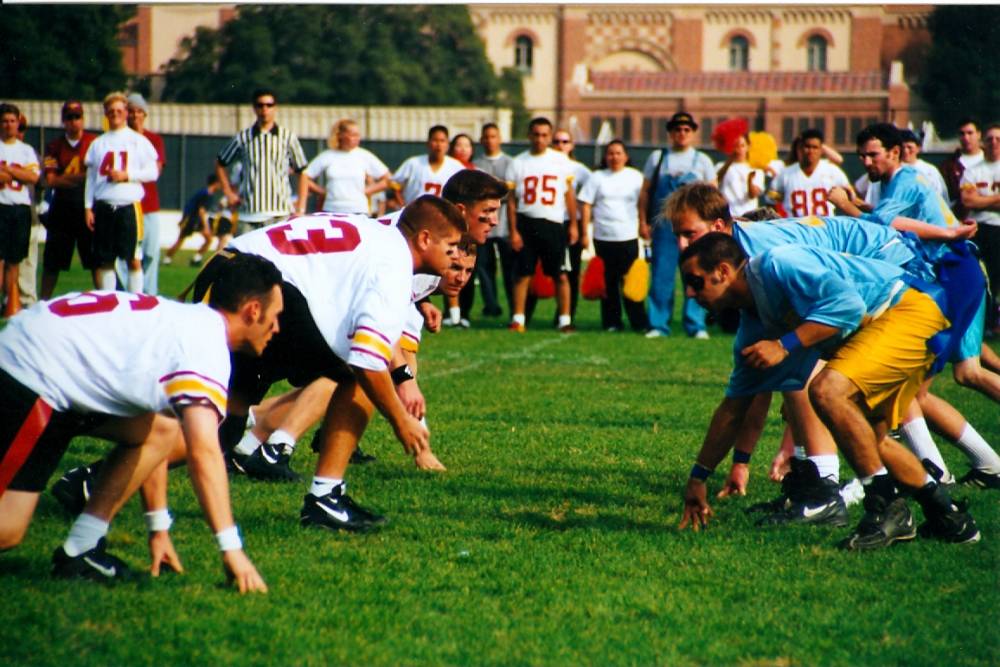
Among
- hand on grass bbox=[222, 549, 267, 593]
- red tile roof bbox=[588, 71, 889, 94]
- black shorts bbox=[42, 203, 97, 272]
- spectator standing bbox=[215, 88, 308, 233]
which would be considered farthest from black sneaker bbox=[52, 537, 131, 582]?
red tile roof bbox=[588, 71, 889, 94]

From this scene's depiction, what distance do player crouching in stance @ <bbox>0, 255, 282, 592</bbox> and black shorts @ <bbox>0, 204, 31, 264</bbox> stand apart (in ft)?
31.8

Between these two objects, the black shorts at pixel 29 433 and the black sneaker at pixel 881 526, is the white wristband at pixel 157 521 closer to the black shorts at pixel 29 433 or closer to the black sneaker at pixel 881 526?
the black shorts at pixel 29 433

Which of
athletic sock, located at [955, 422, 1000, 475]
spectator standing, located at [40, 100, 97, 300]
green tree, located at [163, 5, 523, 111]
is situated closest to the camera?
athletic sock, located at [955, 422, 1000, 475]

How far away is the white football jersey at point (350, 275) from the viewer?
5164 millimetres

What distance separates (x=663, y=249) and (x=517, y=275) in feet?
5.33

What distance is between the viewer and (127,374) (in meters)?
4.37

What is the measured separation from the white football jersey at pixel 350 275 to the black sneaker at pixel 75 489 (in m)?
1.19

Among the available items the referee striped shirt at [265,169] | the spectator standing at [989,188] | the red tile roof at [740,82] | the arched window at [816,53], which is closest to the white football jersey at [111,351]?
the referee striped shirt at [265,169]

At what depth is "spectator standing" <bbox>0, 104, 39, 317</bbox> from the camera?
44.5 ft

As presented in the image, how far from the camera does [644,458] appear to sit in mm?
7418

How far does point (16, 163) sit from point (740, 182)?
7653mm

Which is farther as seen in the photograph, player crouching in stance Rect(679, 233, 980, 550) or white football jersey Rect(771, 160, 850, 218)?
white football jersey Rect(771, 160, 850, 218)

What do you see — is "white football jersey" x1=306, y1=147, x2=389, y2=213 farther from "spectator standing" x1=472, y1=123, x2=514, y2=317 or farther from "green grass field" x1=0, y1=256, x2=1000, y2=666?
"green grass field" x1=0, y1=256, x2=1000, y2=666

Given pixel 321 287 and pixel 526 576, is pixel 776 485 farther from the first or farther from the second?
pixel 321 287
